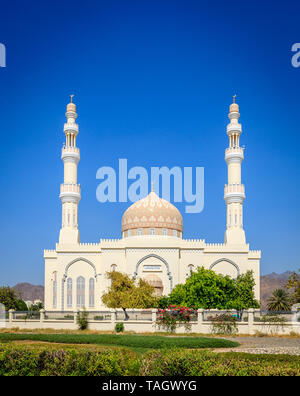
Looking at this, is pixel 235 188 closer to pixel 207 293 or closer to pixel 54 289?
pixel 207 293

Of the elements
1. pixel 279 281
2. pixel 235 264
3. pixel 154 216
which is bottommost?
pixel 279 281

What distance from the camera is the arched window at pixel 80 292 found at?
36541 millimetres

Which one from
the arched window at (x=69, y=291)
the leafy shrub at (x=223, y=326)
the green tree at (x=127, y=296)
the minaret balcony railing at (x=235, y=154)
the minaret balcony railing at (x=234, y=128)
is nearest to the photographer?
the leafy shrub at (x=223, y=326)

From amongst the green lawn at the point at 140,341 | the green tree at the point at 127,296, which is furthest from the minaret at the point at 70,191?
the green lawn at the point at 140,341

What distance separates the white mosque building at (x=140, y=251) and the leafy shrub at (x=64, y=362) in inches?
1010

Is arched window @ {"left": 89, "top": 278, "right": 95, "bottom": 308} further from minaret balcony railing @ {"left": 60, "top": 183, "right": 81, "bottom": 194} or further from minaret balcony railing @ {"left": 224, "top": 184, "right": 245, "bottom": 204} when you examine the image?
minaret balcony railing @ {"left": 224, "top": 184, "right": 245, "bottom": 204}

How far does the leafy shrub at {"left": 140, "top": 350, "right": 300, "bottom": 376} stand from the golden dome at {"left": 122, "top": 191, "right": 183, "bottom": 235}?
29747 mm

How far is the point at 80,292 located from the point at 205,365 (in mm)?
29318

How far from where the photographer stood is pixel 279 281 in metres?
92.6

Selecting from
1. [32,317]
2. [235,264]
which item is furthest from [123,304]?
[235,264]

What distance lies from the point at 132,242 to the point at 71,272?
16.7 feet

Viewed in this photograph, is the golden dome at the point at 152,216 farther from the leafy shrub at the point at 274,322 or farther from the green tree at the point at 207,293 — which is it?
the leafy shrub at the point at 274,322

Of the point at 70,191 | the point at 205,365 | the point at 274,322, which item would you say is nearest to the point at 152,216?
the point at 70,191
